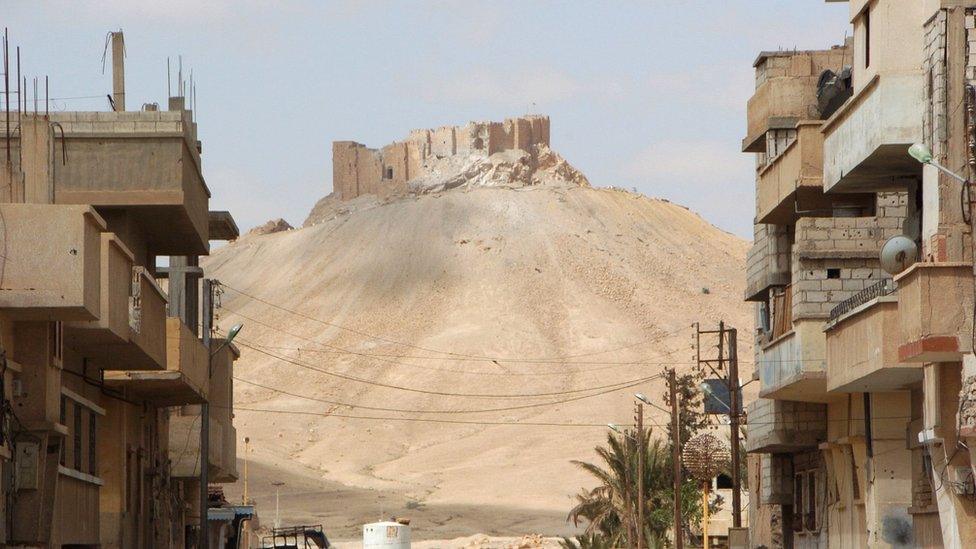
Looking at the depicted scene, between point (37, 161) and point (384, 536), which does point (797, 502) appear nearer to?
point (37, 161)

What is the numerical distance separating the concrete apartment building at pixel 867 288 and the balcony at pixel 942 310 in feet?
0.05

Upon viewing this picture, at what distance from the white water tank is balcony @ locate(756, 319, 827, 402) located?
23423 mm

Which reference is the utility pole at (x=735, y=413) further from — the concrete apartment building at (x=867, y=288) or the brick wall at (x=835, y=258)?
the brick wall at (x=835, y=258)

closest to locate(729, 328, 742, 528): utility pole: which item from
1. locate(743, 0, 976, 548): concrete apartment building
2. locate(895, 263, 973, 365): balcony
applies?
locate(743, 0, 976, 548): concrete apartment building

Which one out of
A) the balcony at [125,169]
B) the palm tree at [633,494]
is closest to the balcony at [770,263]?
the balcony at [125,169]

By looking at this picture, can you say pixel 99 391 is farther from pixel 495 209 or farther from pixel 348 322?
pixel 495 209

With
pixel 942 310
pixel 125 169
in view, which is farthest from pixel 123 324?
pixel 942 310

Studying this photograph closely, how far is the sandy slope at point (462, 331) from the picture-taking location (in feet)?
352

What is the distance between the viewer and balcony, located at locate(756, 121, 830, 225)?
93.6 feet

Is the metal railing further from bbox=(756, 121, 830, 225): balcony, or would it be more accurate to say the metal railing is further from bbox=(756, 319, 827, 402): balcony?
bbox=(756, 121, 830, 225): balcony

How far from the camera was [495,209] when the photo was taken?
603ft

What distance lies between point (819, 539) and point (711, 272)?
141984 mm

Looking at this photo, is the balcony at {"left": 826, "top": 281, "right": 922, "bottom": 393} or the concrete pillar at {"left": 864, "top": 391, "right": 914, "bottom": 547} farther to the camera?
the concrete pillar at {"left": 864, "top": 391, "right": 914, "bottom": 547}

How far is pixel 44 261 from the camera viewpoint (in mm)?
19547
